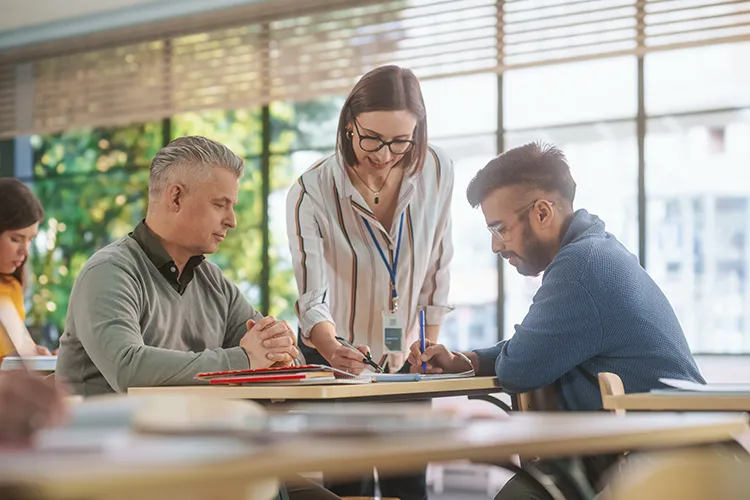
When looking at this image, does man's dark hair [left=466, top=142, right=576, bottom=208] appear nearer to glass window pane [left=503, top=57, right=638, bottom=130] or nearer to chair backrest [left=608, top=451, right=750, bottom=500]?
chair backrest [left=608, top=451, right=750, bottom=500]

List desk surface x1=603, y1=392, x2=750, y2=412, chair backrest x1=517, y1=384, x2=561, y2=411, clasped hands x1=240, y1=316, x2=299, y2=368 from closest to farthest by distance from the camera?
desk surface x1=603, y1=392, x2=750, y2=412
clasped hands x1=240, y1=316, x2=299, y2=368
chair backrest x1=517, y1=384, x2=561, y2=411

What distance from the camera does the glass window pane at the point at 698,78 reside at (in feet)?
17.7

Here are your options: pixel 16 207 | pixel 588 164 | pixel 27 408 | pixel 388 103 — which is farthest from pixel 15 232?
pixel 588 164

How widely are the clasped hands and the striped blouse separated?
586mm

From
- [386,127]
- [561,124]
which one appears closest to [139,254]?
[386,127]

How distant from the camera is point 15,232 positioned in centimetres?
353

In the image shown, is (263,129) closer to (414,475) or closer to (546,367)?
(414,475)

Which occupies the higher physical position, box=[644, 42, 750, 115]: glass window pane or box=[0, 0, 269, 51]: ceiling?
box=[0, 0, 269, 51]: ceiling

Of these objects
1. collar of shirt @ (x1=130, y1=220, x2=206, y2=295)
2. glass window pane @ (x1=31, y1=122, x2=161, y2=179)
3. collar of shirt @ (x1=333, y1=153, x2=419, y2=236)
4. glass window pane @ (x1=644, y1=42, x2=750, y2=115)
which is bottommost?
collar of shirt @ (x1=130, y1=220, x2=206, y2=295)

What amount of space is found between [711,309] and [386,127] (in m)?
3.27

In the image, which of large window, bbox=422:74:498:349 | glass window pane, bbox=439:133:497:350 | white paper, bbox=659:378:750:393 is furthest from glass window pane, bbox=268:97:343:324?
white paper, bbox=659:378:750:393

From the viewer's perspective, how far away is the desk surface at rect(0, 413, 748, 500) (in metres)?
0.62

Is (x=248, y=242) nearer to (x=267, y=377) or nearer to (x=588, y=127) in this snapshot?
(x=588, y=127)

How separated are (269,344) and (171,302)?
36 cm
